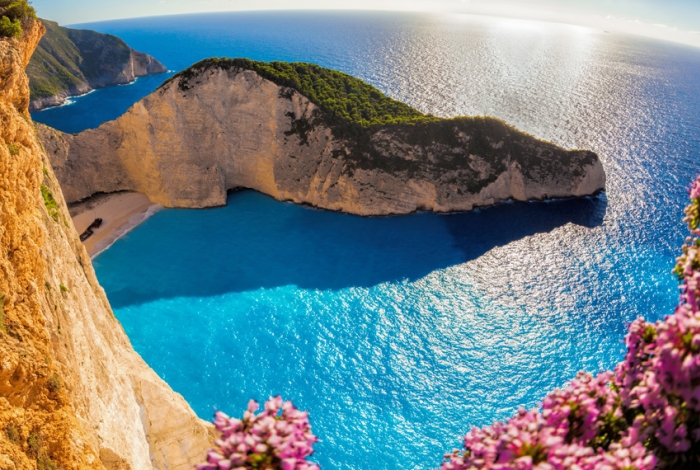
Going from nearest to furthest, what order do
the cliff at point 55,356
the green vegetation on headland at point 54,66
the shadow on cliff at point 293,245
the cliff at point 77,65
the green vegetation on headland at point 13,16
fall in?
the cliff at point 55,356 < the green vegetation on headland at point 13,16 < the shadow on cliff at point 293,245 < the green vegetation on headland at point 54,66 < the cliff at point 77,65

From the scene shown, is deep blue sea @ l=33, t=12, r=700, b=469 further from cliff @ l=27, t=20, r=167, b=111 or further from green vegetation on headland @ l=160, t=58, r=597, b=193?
cliff @ l=27, t=20, r=167, b=111

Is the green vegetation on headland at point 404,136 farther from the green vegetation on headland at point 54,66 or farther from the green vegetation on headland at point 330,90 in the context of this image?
the green vegetation on headland at point 54,66

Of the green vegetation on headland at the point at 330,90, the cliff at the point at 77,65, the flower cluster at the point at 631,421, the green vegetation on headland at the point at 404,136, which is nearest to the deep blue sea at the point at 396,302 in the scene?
the green vegetation on headland at the point at 404,136

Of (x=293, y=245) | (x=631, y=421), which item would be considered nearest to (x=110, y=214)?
(x=293, y=245)

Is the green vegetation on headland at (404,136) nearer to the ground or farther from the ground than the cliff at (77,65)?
nearer to the ground

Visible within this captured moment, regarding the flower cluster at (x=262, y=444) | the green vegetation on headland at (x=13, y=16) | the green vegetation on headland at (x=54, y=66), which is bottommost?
the flower cluster at (x=262, y=444)

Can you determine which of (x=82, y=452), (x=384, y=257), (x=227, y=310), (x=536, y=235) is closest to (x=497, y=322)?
(x=384, y=257)

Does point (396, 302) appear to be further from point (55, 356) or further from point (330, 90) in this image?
point (330, 90)

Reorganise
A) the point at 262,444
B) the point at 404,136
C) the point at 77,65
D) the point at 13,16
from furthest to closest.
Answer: the point at 77,65 < the point at 404,136 < the point at 13,16 < the point at 262,444
